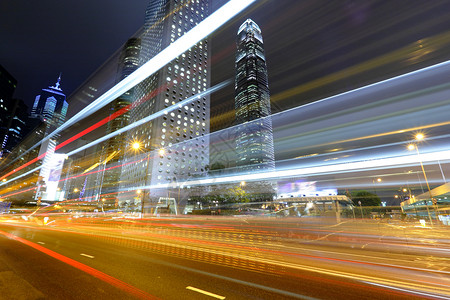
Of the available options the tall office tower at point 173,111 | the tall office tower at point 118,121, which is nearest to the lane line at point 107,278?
the tall office tower at point 173,111

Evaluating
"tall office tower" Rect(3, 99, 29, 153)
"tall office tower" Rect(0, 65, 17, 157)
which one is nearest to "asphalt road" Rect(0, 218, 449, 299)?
"tall office tower" Rect(0, 65, 17, 157)

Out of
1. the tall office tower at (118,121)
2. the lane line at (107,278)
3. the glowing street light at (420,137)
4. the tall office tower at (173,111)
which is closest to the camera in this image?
the lane line at (107,278)

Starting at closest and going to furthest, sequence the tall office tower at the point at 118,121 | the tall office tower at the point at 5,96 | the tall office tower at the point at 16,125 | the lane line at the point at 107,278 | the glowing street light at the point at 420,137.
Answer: the lane line at the point at 107,278
the glowing street light at the point at 420,137
the tall office tower at the point at 5,96
the tall office tower at the point at 16,125
the tall office tower at the point at 118,121

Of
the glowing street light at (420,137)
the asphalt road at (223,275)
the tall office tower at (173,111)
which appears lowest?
the asphalt road at (223,275)

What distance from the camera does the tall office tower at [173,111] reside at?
86.4 m

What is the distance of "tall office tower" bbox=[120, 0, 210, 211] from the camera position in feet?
283

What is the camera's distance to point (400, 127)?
11625mm

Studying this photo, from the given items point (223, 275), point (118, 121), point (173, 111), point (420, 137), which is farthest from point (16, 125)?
point (420, 137)

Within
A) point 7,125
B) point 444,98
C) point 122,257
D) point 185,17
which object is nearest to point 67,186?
point 7,125

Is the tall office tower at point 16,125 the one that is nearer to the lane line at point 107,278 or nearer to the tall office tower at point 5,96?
the tall office tower at point 5,96

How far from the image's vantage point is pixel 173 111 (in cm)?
9381

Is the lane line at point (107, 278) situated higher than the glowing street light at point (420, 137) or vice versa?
the glowing street light at point (420, 137)

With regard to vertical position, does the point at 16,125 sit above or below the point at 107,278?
above

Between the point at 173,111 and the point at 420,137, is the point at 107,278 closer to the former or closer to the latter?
the point at 420,137
